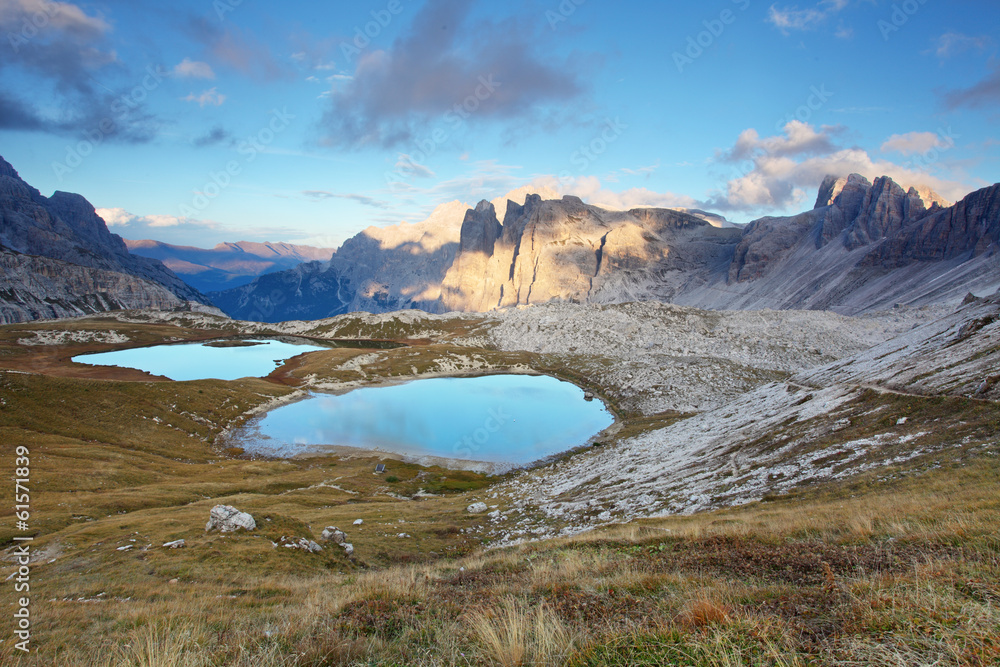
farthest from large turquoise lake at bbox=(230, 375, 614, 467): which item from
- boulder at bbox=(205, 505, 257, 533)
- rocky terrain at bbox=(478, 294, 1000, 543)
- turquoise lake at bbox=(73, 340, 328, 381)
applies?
boulder at bbox=(205, 505, 257, 533)

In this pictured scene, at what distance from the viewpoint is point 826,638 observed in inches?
211

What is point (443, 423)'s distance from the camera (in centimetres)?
7512

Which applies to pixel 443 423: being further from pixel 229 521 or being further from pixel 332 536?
pixel 229 521

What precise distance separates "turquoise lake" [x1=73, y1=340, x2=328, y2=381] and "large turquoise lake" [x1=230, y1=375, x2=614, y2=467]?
3594cm

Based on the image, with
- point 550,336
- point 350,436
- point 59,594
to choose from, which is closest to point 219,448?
point 350,436

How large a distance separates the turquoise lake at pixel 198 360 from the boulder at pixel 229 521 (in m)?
89.2

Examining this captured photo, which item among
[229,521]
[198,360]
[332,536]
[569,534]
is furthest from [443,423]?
[198,360]

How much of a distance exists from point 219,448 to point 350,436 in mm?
17854

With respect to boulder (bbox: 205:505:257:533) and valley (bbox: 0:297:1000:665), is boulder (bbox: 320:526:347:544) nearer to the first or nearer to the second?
valley (bbox: 0:297:1000:665)

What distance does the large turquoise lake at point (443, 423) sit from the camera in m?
63.6

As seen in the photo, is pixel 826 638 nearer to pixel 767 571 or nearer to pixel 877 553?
pixel 767 571

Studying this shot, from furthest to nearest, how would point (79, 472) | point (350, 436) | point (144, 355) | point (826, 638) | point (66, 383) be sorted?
1. point (144, 355)
2. point (350, 436)
3. point (66, 383)
4. point (79, 472)
5. point (826, 638)

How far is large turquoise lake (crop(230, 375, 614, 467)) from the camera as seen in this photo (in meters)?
63.6

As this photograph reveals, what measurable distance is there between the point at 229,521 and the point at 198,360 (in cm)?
13649
